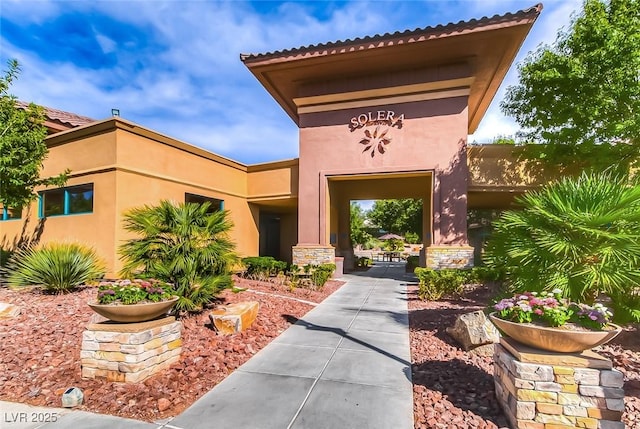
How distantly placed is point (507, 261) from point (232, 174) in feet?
41.0

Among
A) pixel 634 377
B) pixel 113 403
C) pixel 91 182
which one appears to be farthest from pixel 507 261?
pixel 91 182

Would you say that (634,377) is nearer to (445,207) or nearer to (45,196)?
(445,207)

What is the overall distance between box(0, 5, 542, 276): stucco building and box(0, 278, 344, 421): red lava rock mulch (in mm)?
3335

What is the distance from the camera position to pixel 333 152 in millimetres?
13922

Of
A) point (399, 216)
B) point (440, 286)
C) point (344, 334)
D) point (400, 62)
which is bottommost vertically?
point (344, 334)

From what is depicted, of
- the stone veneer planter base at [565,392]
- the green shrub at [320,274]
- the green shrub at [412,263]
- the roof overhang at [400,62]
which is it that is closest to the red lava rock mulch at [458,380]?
the stone veneer planter base at [565,392]

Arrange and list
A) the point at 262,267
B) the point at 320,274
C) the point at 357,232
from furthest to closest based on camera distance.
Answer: the point at 357,232 → the point at 262,267 → the point at 320,274

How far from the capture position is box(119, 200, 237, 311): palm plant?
21.3ft

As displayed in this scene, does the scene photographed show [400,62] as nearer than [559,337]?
No

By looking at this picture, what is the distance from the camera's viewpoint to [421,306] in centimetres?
875

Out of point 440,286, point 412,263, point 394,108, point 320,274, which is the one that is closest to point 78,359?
point 320,274

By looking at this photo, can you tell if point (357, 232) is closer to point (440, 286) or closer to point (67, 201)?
point (440, 286)

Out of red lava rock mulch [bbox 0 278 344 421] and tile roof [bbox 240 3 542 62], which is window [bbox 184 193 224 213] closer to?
red lava rock mulch [bbox 0 278 344 421]

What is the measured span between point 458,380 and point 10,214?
56.1ft
